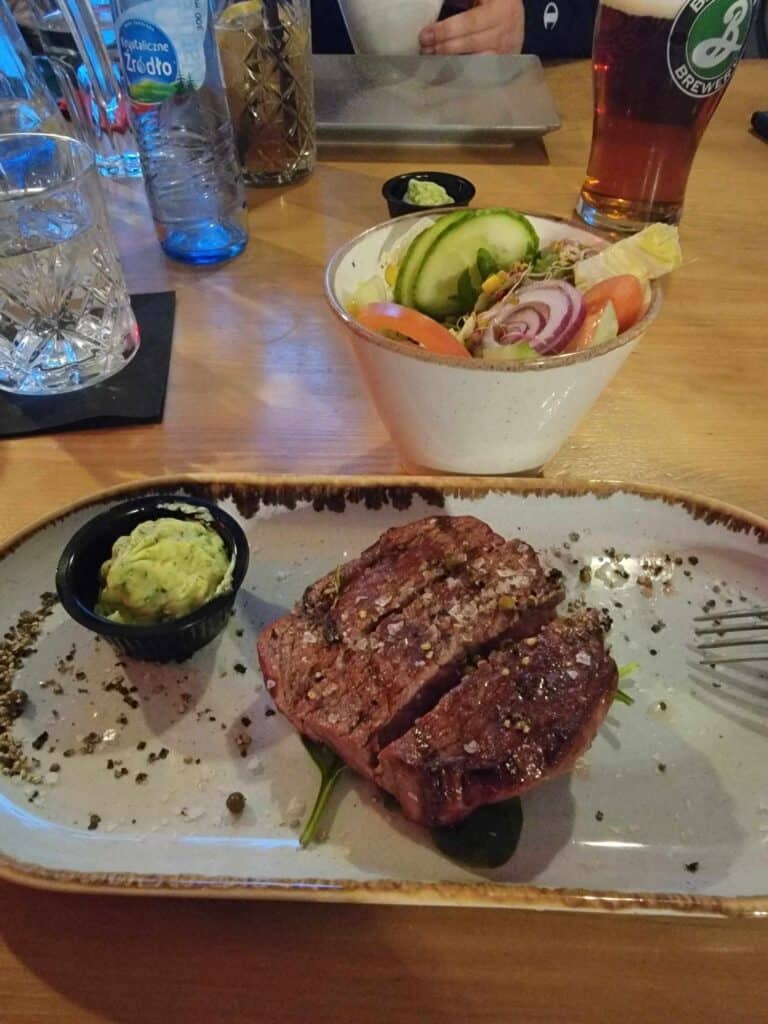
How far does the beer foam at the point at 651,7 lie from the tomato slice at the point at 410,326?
1.29 meters

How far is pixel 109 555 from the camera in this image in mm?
1498

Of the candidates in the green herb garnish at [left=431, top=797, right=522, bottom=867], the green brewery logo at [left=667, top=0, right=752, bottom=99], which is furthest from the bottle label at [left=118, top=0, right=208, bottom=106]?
the green herb garnish at [left=431, top=797, right=522, bottom=867]

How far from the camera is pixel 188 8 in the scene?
7.09 feet

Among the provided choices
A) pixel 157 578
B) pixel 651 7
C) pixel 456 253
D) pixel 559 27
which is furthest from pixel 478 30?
pixel 157 578

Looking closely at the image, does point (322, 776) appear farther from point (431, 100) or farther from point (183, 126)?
point (431, 100)

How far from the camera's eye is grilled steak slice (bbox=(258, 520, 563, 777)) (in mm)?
1240

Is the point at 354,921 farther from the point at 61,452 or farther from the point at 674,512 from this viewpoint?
the point at 61,452

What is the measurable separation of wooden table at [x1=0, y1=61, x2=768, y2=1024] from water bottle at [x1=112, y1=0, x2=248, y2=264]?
4.4 inches

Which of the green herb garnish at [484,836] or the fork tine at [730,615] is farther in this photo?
the fork tine at [730,615]

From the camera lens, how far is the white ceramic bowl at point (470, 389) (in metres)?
1.42

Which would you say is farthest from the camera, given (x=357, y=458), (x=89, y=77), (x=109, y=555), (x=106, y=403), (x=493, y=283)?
(x=89, y=77)

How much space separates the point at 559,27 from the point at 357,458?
3.58 m

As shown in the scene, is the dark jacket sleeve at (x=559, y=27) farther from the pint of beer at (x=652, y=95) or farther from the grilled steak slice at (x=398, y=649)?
the grilled steak slice at (x=398, y=649)

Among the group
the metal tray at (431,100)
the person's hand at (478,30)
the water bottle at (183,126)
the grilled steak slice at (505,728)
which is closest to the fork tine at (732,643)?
the grilled steak slice at (505,728)
